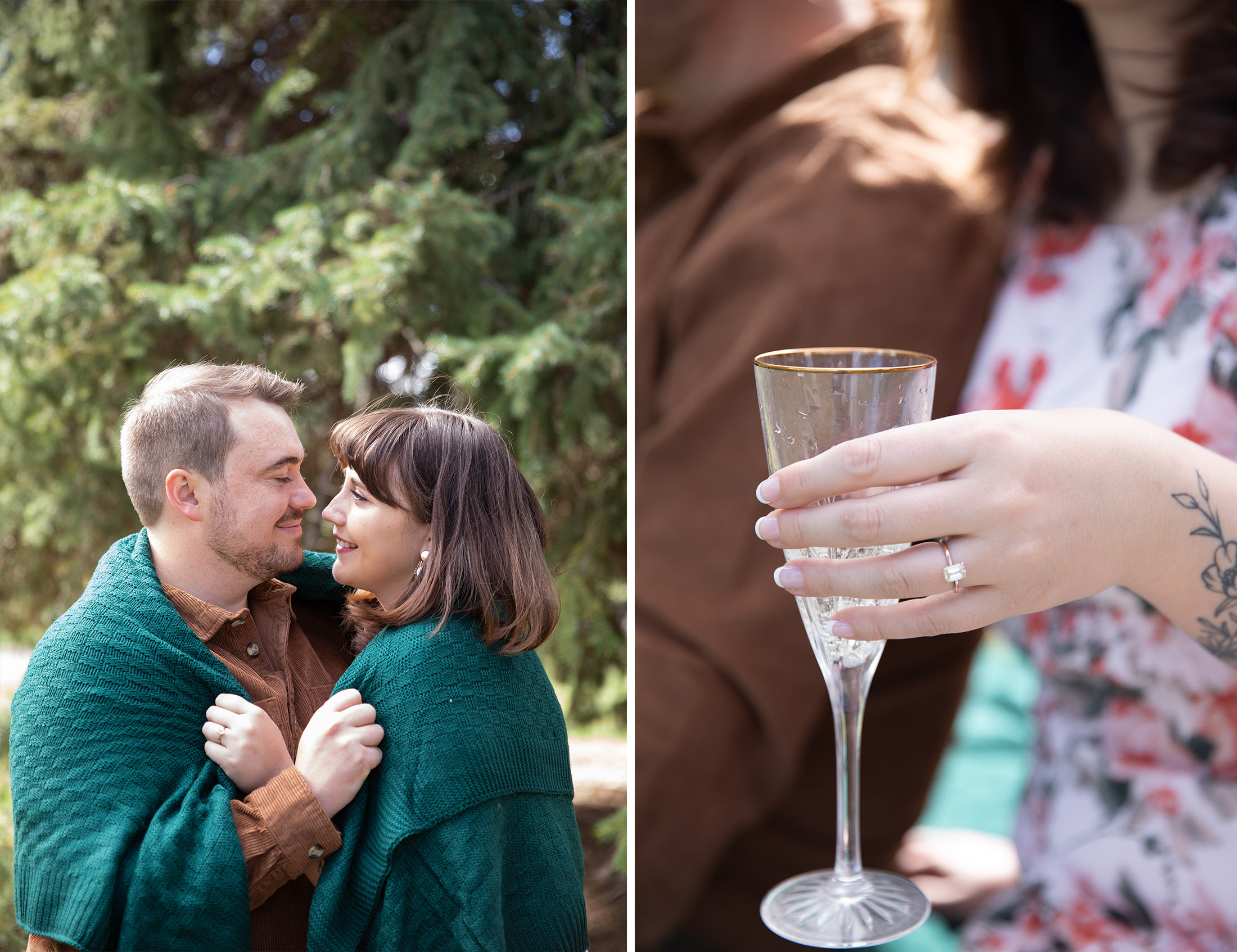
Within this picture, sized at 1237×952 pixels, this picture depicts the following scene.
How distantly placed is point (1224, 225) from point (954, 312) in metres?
0.25

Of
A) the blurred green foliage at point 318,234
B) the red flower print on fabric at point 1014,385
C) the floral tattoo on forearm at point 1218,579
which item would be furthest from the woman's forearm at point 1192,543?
the blurred green foliage at point 318,234

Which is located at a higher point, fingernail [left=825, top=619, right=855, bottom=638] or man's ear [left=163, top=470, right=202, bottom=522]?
man's ear [left=163, top=470, right=202, bottom=522]

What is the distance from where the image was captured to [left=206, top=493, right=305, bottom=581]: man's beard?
0.55 metres

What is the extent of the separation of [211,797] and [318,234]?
33.5 inches

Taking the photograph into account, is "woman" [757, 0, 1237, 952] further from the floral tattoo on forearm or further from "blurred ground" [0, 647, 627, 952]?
"blurred ground" [0, 647, 627, 952]

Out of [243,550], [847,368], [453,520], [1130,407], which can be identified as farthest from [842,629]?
[1130,407]

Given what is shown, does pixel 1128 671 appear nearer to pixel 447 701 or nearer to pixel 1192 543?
pixel 1192 543

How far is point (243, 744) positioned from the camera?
0.52 m

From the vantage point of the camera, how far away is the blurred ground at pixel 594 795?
3.29 ft

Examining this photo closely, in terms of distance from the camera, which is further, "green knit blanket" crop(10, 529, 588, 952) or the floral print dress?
the floral print dress

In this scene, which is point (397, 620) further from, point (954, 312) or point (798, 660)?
point (954, 312)

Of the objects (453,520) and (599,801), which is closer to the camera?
(453,520)

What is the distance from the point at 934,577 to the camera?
1.56 feet

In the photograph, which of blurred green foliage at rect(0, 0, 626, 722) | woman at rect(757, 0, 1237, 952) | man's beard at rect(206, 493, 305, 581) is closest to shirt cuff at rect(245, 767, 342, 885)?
man's beard at rect(206, 493, 305, 581)
